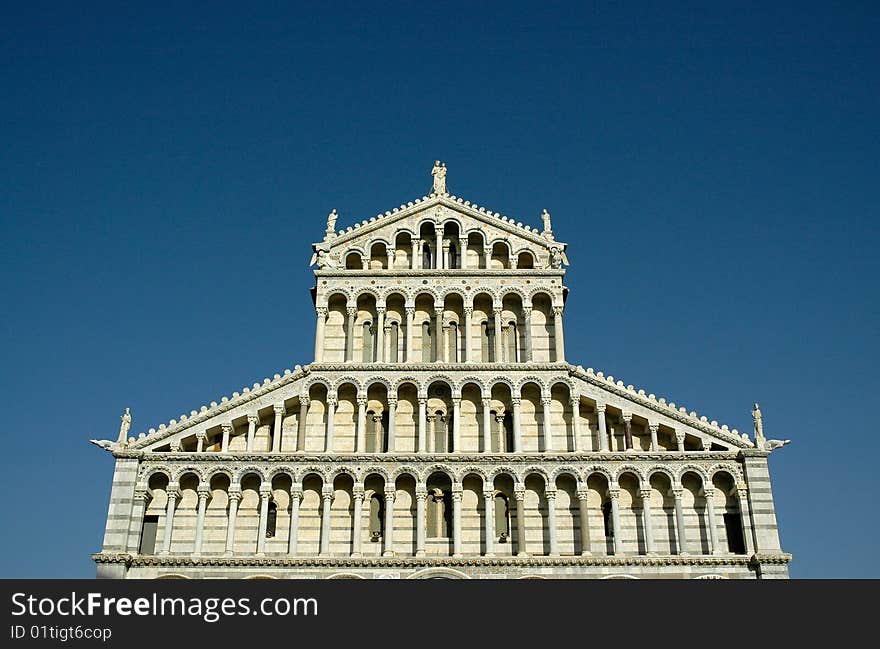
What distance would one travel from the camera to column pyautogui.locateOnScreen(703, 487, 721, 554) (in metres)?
29.2

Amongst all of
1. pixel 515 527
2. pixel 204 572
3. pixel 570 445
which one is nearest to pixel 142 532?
pixel 204 572

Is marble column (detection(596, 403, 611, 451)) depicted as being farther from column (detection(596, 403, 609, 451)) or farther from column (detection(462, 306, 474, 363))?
column (detection(462, 306, 474, 363))

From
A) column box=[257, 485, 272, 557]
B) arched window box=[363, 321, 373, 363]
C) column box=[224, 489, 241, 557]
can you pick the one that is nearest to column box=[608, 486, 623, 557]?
arched window box=[363, 321, 373, 363]

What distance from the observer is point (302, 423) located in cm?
3125

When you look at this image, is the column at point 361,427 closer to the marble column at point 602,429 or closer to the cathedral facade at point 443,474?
the cathedral facade at point 443,474

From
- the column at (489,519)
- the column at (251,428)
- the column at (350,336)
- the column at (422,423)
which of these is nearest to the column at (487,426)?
the column at (489,519)

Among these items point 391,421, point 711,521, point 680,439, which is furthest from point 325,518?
point 711,521

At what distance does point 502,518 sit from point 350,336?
776 cm

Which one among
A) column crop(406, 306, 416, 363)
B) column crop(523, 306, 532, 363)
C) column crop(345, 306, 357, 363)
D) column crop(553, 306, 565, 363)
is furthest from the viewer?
column crop(345, 306, 357, 363)

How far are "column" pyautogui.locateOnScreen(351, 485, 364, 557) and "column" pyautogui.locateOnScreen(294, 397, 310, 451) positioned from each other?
225cm

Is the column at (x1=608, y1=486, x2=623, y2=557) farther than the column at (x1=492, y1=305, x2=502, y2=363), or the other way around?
the column at (x1=492, y1=305, x2=502, y2=363)

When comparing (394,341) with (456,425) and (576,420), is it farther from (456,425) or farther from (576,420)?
(576,420)

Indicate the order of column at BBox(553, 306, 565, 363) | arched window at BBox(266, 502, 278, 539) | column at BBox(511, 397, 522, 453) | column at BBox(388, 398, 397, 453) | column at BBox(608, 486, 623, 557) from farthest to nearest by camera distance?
1. column at BBox(553, 306, 565, 363)
2. column at BBox(388, 398, 397, 453)
3. column at BBox(511, 397, 522, 453)
4. arched window at BBox(266, 502, 278, 539)
5. column at BBox(608, 486, 623, 557)

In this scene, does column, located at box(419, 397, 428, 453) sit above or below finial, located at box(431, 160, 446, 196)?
below
